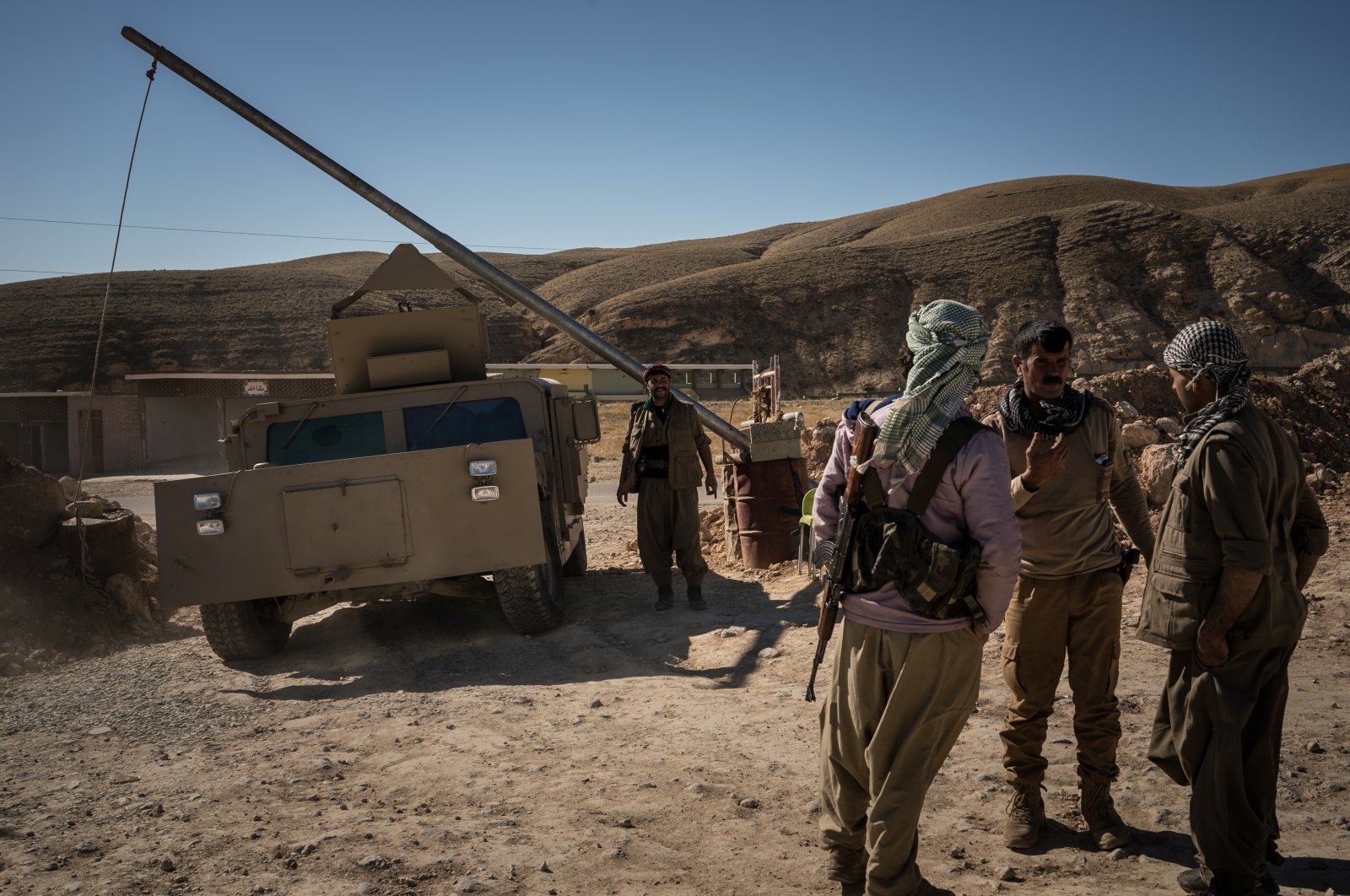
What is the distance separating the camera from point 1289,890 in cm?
289

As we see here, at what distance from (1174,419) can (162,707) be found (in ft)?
28.9

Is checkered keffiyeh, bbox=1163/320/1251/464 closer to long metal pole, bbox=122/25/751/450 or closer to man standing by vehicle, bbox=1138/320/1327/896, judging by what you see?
man standing by vehicle, bbox=1138/320/1327/896

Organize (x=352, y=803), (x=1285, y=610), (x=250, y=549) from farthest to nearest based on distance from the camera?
(x=250, y=549), (x=352, y=803), (x=1285, y=610)

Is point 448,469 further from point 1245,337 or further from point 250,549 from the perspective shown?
point 1245,337

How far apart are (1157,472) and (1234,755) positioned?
589 centimetres

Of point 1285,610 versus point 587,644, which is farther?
point 587,644

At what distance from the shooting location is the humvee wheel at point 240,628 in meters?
5.97

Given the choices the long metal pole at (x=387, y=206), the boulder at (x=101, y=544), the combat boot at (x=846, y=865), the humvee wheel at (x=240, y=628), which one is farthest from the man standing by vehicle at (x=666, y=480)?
the combat boot at (x=846, y=865)

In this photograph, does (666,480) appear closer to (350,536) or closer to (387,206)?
(350,536)

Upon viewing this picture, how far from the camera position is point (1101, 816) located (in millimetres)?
3244

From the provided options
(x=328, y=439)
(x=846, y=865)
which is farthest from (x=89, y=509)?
(x=846, y=865)

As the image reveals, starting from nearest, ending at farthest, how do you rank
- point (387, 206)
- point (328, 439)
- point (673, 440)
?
point (328, 439), point (673, 440), point (387, 206)

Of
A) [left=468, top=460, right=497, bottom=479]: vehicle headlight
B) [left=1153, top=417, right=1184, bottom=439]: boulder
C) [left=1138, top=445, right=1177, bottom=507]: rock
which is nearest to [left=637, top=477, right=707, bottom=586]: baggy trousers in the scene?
[left=468, top=460, right=497, bottom=479]: vehicle headlight

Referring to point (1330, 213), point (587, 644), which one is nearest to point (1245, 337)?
point (1330, 213)
